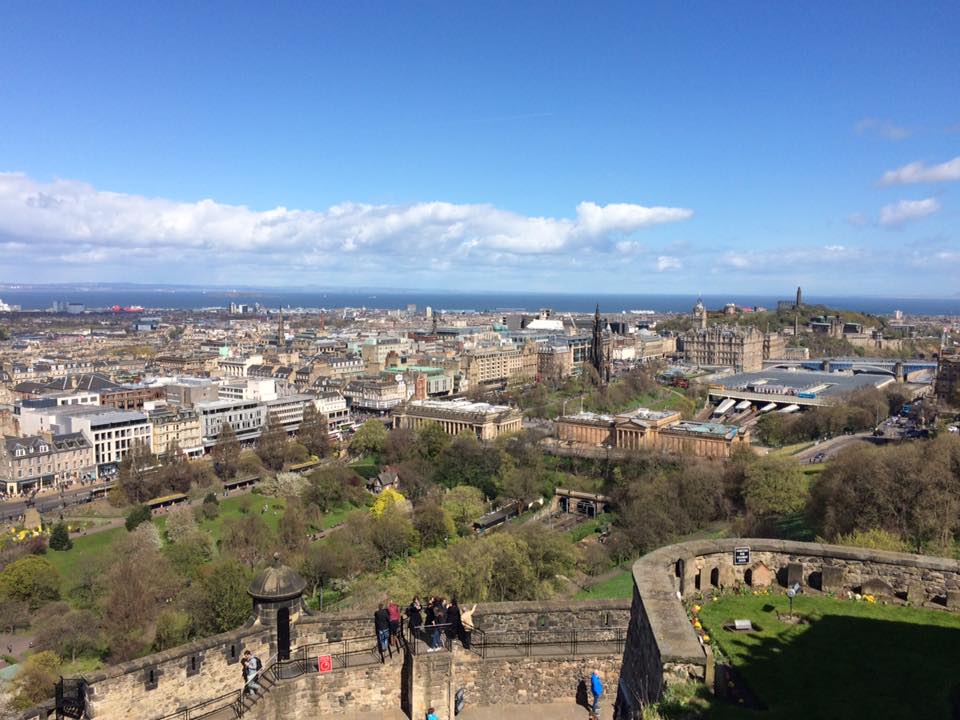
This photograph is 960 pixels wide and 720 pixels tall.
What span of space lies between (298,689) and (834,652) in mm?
6338

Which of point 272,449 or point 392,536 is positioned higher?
point 392,536

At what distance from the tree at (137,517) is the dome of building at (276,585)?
3815 centimetres

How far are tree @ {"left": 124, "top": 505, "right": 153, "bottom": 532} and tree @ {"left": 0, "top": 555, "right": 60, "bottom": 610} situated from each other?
32.9 ft

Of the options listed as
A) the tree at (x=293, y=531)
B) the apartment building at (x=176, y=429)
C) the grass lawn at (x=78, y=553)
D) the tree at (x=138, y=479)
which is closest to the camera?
the grass lawn at (x=78, y=553)

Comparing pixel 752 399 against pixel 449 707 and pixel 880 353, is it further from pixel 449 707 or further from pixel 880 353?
pixel 449 707

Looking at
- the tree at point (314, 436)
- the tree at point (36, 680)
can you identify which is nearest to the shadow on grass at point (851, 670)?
the tree at point (36, 680)

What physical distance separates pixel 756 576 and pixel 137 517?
43082mm

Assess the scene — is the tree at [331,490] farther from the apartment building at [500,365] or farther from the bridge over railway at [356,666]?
the apartment building at [500,365]

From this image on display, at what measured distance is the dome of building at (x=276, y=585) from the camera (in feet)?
32.5

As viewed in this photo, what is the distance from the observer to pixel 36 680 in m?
22.8

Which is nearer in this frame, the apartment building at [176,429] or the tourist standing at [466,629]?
the tourist standing at [466,629]

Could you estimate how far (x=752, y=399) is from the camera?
285ft

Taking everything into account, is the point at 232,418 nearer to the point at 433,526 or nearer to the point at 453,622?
the point at 433,526

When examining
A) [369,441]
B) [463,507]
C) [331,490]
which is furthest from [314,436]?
[463,507]
